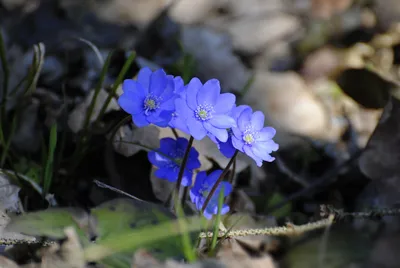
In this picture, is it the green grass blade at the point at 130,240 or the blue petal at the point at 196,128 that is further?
the blue petal at the point at 196,128

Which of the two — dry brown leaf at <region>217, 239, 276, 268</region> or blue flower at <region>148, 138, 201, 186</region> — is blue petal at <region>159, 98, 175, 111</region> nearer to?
blue flower at <region>148, 138, 201, 186</region>

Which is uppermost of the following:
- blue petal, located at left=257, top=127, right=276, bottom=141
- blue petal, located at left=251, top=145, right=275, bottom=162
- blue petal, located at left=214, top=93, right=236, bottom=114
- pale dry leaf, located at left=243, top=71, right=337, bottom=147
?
blue petal, located at left=214, top=93, right=236, bottom=114

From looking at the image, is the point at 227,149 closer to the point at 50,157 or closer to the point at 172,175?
the point at 172,175

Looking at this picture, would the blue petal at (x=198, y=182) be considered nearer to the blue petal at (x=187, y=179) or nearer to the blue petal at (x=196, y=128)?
the blue petal at (x=187, y=179)

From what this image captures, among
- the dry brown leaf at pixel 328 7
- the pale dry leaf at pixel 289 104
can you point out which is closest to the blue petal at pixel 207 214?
the pale dry leaf at pixel 289 104

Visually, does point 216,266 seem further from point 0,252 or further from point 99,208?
point 0,252

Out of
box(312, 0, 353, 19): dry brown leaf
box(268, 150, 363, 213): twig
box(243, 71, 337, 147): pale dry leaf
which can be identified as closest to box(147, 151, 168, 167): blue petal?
box(268, 150, 363, 213): twig
